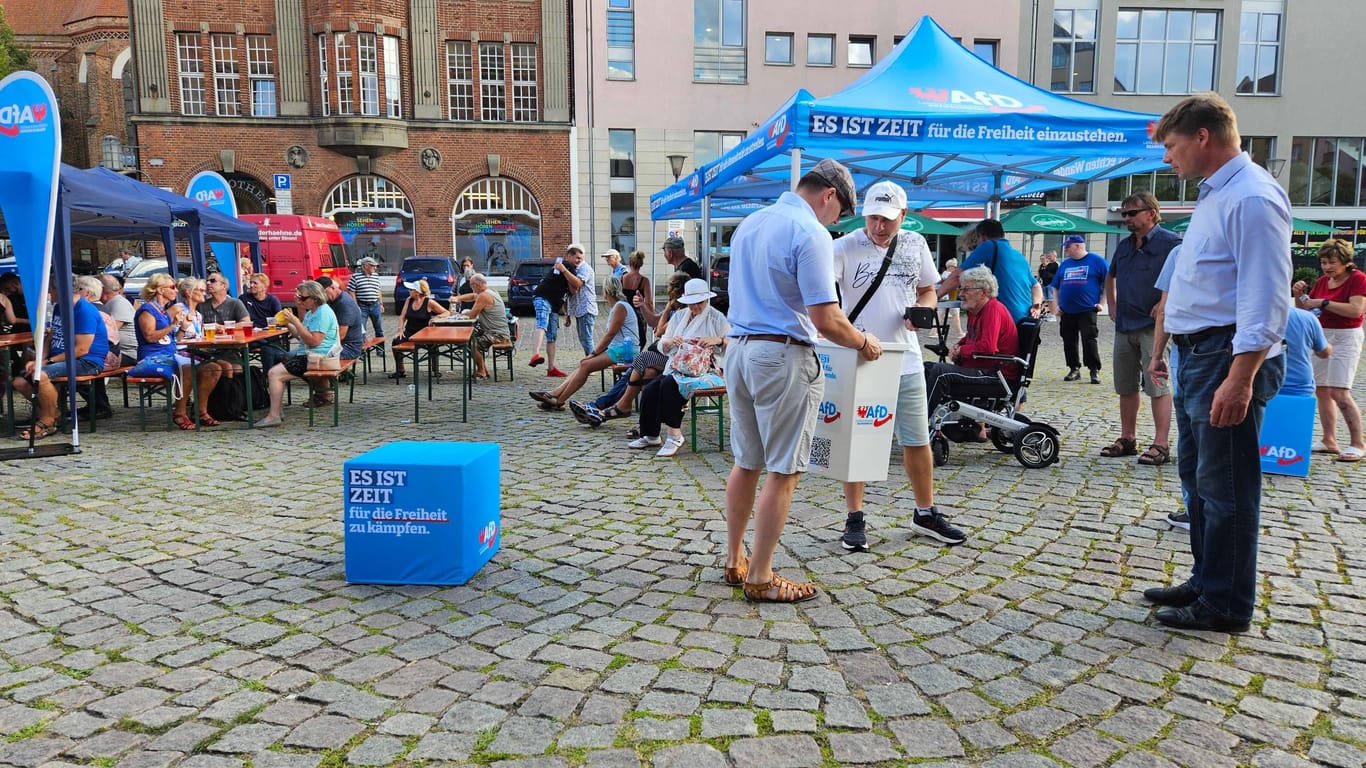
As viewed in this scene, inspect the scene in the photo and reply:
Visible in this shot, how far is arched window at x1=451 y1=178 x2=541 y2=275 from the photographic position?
28.4 metres

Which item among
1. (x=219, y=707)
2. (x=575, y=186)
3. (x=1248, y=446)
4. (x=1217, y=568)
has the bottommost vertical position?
(x=219, y=707)

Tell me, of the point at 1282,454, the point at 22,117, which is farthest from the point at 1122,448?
the point at 22,117

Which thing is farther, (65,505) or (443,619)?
(65,505)

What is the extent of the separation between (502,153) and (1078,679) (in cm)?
2734

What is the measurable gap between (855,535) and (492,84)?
26721 mm

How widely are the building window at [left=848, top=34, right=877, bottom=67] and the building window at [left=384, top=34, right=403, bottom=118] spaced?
47.4ft

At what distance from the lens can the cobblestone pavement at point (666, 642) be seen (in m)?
2.68

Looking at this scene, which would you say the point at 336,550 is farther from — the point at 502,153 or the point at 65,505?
the point at 502,153

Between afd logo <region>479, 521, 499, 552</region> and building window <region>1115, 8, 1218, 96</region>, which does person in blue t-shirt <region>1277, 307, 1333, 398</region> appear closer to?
afd logo <region>479, 521, 499, 552</region>

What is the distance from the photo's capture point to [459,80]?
27.9 metres

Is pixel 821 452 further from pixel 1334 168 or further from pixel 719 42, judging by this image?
pixel 1334 168

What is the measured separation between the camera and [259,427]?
8117 mm

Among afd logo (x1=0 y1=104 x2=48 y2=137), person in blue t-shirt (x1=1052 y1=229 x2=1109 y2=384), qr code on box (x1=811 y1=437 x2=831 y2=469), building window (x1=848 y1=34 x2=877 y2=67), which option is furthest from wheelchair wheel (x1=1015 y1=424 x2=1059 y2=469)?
building window (x1=848 y1=34 x2=877 y2=67)

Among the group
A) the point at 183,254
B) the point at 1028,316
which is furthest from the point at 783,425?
the point at 183,254
